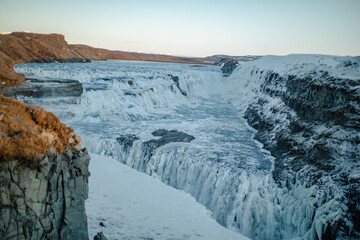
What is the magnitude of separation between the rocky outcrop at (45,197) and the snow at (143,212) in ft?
4.80

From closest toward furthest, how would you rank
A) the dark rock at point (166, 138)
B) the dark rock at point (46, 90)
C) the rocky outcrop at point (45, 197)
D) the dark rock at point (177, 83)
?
the rocky outcrop at point (45, 197)
the dark rock at point (166, 138)
the dark rock at point (46, 90)
the dark rock at point (177, 83)

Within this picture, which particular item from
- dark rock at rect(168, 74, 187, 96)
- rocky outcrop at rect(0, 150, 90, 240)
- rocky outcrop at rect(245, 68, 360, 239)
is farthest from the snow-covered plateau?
dark rock at rect(168, 74, 187, 96)

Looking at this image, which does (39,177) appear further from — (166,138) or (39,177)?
(166,138)

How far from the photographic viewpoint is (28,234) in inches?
179

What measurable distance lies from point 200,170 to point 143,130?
7031 mm

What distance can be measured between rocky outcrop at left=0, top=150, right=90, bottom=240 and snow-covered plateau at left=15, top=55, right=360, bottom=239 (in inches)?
77.0

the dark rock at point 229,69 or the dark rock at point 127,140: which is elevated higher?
the dark rock at point 229,69

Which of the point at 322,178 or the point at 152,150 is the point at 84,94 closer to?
the point at 152,150

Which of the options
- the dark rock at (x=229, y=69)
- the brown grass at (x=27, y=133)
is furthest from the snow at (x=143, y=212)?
the dark rock at (x=229, y=69)

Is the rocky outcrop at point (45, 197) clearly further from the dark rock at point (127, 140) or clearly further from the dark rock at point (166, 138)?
the dark rock at point (127, 140)

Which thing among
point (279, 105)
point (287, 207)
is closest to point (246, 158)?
point (287, 207)

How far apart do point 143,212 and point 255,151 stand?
8309 mm

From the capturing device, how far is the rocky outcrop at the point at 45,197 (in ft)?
14.2

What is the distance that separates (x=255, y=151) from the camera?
1447 cm
